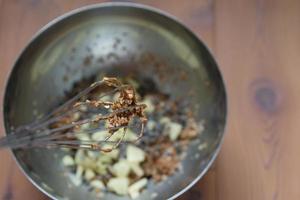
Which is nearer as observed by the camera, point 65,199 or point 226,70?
point 65,199

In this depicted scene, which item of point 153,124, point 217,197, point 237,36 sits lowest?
point 217,197

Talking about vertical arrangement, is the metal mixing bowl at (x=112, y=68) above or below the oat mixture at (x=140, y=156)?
above

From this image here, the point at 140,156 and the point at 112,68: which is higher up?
the point at 112,68

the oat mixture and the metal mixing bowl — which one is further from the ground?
the metal mixing bowl

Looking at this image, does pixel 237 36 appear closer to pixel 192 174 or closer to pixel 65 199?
pixel 192 174

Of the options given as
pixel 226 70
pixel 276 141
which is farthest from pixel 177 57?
pixel 276 141
